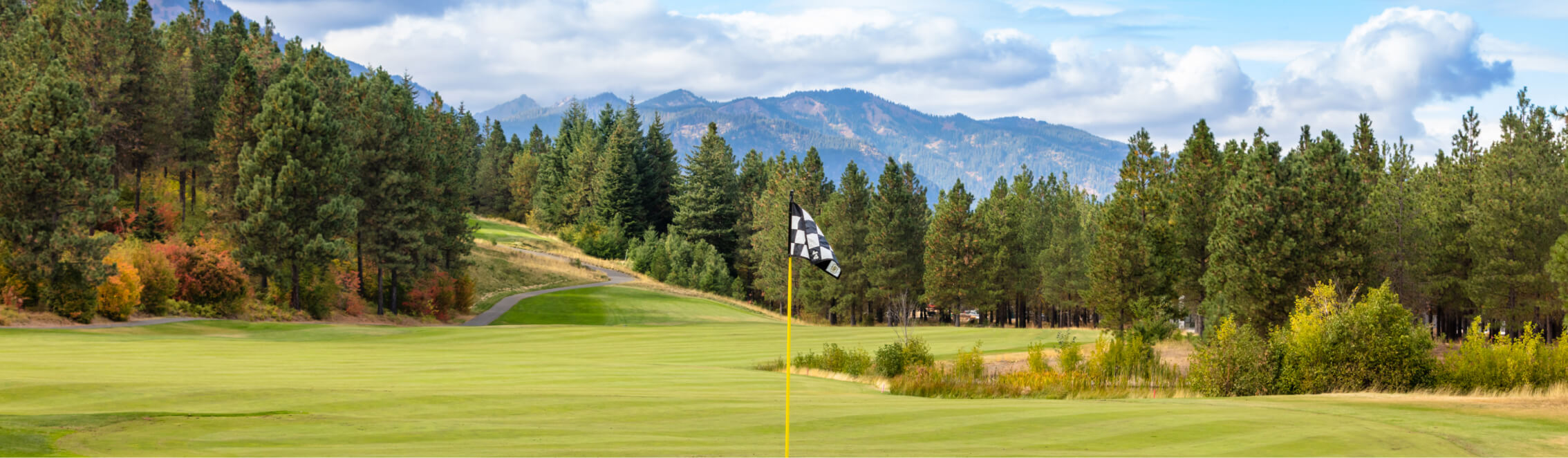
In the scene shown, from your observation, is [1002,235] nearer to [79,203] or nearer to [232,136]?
[232,136]

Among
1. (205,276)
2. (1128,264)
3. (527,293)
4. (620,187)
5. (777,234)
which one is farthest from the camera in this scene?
(620,187)

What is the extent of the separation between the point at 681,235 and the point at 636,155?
634 inches

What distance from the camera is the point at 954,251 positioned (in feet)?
232

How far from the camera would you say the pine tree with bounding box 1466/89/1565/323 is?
157ft

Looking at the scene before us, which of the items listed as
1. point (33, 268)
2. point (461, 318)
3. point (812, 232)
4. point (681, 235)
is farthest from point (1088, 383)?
point (681, 235)

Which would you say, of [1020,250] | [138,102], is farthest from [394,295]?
[1020,250]

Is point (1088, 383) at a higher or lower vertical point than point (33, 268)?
lower

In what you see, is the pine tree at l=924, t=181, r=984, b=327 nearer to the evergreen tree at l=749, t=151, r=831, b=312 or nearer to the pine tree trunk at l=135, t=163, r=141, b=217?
the evergreen tree at l=749, t=151, r=831, b=312

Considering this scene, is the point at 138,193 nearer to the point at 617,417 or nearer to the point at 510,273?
the point at 510,273

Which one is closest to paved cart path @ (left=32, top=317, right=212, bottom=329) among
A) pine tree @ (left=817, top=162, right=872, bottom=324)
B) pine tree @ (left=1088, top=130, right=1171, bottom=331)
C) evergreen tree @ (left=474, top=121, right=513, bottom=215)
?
pine tree @ (left=1088, top=130, right=1171, bottom=331)

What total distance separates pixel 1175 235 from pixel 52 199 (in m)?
51.7

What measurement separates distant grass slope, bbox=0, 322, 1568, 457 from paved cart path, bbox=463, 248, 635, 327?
3370 cm

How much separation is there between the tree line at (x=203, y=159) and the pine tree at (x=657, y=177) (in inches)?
1873

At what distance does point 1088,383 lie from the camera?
26.2m
